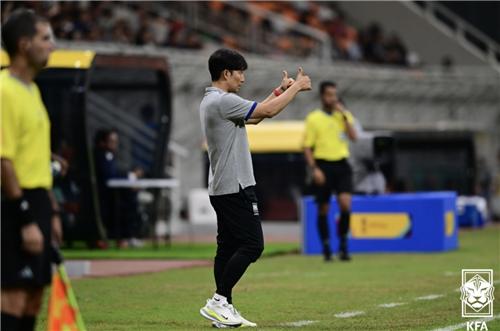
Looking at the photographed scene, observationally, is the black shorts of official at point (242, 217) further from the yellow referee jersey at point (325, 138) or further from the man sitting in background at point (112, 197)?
the man sitting in background at point (112, 197)

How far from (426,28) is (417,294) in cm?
2888

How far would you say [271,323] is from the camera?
9.93 meters

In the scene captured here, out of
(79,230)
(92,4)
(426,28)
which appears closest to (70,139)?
(79,230)

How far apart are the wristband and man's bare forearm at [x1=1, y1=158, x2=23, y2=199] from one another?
0.11 ft

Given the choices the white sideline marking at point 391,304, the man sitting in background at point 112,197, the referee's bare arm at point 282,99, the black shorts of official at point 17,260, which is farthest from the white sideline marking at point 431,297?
the man sitting in background at point 112,197

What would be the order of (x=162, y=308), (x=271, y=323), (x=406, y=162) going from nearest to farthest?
(x=271, y=323), (x=162, y=308), (x=406, y=162)

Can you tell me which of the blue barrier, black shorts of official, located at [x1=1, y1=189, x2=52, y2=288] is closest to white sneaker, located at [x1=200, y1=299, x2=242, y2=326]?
black shorts of official, located at [x1=1, y1=189, x2=52, y2=288]

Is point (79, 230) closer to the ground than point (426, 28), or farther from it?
closer to the ground

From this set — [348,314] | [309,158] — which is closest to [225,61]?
[348,314]

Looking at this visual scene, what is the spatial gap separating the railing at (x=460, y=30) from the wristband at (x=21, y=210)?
Result: 33.2 metres

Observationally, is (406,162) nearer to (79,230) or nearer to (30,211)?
(79,230)

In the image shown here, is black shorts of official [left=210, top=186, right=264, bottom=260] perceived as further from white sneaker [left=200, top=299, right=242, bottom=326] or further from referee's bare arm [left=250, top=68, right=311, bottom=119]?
referee's bare arm [left=250, top=68, right=311, bottom=119]

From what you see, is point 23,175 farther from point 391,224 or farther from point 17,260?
point 391,224

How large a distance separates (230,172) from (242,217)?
33 centimetres
